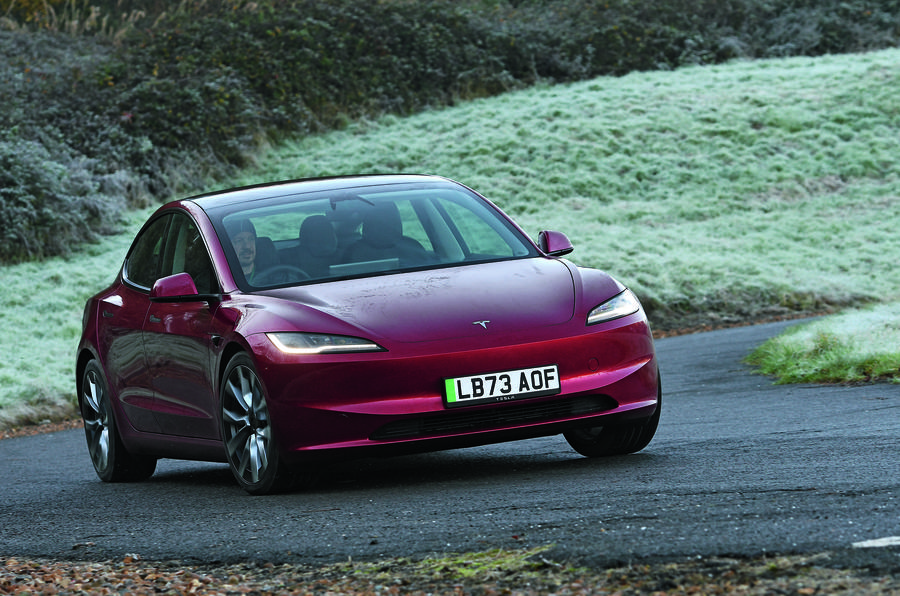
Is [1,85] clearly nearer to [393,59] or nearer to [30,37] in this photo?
[30,37]

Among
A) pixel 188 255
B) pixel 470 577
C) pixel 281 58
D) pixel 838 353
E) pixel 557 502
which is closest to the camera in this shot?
Answer: pixel 470 577

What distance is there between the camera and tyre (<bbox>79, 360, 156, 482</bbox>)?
28.6ft

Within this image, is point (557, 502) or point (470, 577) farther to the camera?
point (557, 502)

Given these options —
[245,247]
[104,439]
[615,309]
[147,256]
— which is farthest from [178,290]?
[615,309]

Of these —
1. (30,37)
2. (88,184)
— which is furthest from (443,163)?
(30,37)

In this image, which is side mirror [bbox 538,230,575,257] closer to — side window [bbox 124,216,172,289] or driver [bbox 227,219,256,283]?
driver [bbox 227,219,256,283]

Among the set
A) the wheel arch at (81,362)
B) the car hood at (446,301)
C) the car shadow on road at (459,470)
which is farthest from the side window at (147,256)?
the car hood at (446,301)

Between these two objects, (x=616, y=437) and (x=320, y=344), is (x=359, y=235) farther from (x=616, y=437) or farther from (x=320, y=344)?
(x=616, y=437)

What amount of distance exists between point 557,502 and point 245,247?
2.65 m

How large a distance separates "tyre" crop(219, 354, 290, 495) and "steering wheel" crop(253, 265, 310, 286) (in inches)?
22.1

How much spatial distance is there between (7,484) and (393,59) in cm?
2493

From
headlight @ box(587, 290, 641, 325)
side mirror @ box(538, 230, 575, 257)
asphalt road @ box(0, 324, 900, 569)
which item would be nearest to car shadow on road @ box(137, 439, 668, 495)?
asphalt road @ box(0, 324, 900, 569)

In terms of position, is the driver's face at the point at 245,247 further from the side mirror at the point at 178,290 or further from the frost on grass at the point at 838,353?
the frost on grass at the point at 838,353

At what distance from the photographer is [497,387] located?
6.48 metres
